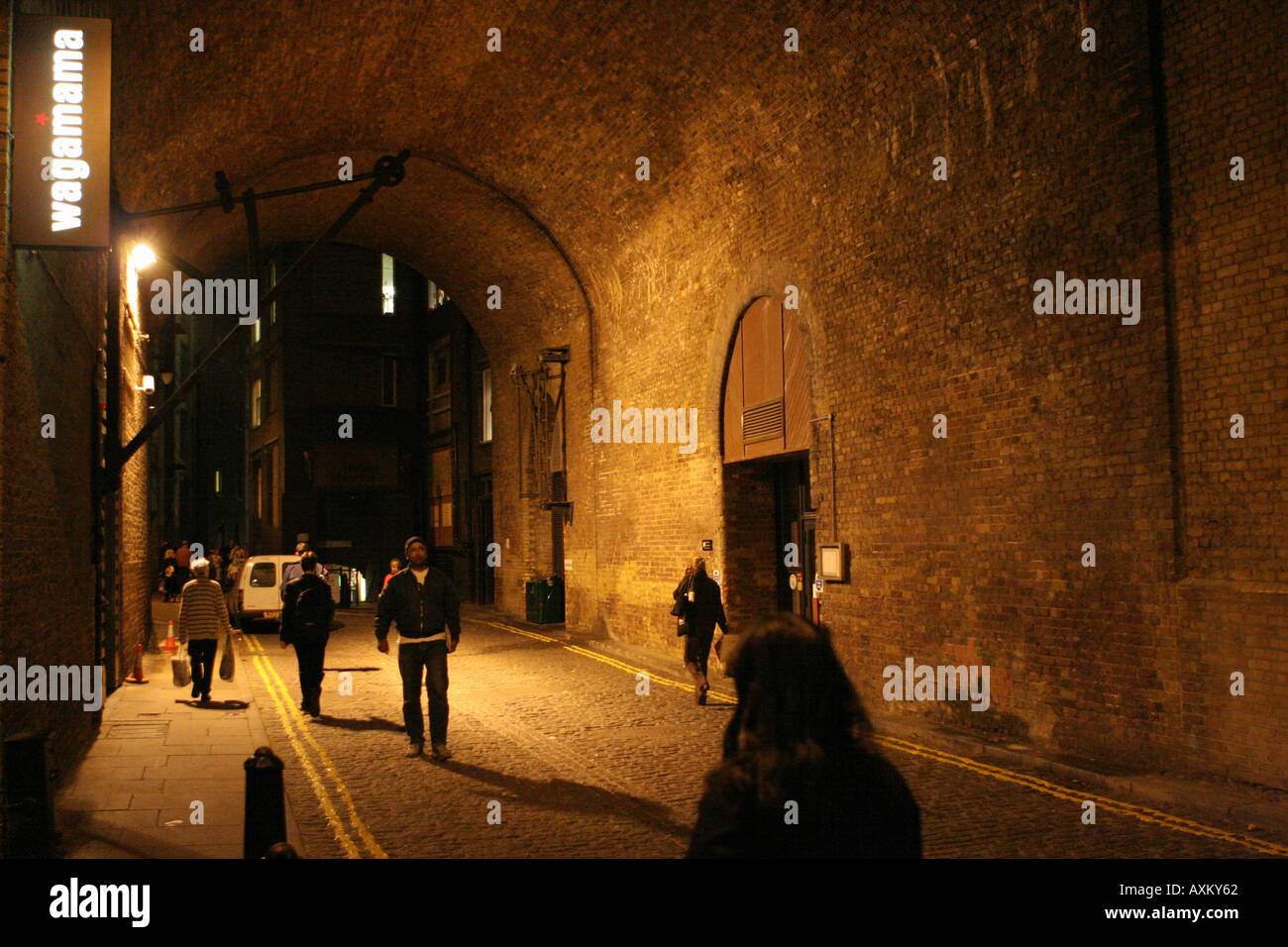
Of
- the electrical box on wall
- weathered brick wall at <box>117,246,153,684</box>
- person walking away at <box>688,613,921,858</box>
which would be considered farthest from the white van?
person walking away at <box>688,613,921,858</box>

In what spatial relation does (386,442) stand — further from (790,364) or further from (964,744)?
(964,744)

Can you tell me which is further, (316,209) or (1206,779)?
(316,209)

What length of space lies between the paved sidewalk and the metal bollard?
1.55 metres

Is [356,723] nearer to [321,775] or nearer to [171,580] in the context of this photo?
[321,775]

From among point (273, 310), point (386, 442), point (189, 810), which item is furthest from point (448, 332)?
point (189, 810)

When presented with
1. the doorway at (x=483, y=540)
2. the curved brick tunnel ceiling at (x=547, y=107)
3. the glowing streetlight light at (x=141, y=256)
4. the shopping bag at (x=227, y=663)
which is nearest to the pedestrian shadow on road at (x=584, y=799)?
the shopping bag at (x=227, y=663)

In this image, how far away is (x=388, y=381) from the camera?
3428cm

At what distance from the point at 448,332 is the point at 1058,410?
2325 cm

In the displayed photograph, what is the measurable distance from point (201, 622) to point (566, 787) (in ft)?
19.9

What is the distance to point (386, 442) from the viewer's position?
3378 cm

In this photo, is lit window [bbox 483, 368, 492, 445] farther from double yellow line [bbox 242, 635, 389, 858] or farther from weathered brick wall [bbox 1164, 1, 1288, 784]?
weathered brick wall [bbox 1164, 1, 1288, 784]

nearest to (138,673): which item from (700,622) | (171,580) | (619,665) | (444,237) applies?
(619,665)

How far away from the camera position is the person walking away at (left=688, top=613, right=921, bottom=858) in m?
2.52

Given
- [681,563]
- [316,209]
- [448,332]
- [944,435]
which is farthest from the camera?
[448,332]
